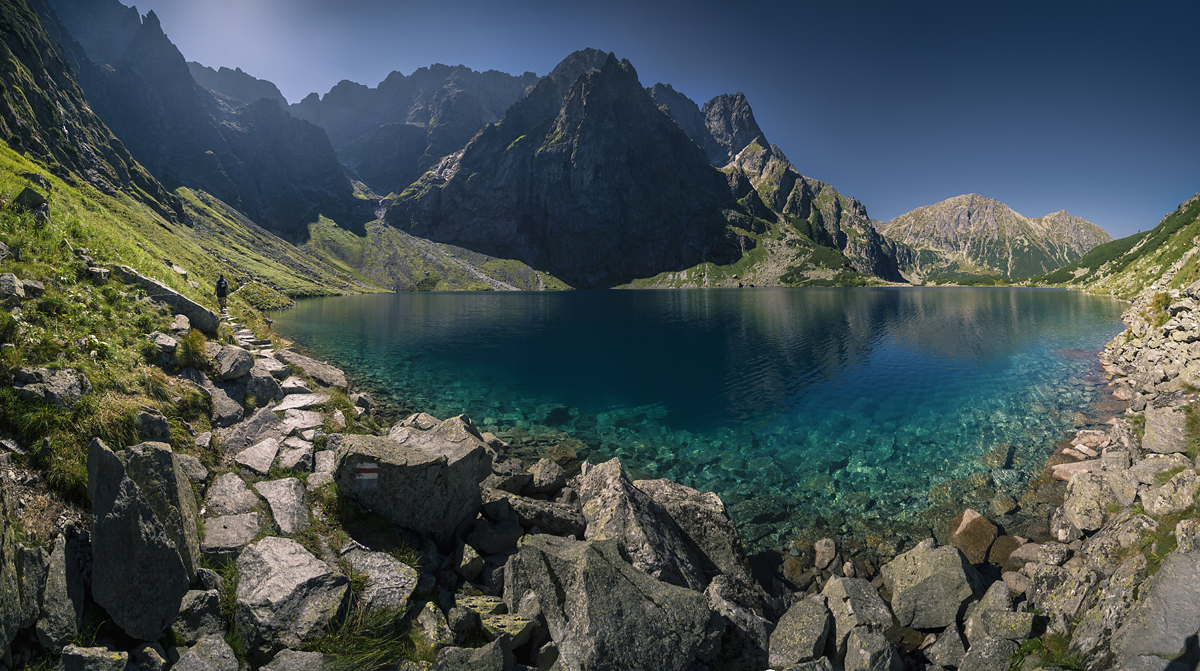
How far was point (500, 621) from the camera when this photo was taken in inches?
336

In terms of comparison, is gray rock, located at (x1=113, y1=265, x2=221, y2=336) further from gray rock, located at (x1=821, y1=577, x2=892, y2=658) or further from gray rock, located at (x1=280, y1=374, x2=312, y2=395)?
gray rock, located at (x1=821, y1=577, x2=892, y2=658)

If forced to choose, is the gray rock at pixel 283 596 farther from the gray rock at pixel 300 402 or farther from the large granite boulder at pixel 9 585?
the gray rock at pixel 300 402

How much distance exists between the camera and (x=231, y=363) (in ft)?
49.0

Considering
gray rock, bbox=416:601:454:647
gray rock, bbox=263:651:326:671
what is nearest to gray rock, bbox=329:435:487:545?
gray rock, bbox=416:601:454:647

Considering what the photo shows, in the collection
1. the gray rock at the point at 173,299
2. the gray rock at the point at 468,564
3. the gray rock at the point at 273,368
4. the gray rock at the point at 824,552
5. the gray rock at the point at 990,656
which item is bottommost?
the gray rock at the point at 824,552

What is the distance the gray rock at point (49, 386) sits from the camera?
27.1ft

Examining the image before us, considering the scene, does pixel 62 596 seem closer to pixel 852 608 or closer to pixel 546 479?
pixel 546 479

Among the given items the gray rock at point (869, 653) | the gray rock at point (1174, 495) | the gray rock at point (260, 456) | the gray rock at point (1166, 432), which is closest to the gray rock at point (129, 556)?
the gray rock at point (260, 456)

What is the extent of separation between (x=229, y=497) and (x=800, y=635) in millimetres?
14073

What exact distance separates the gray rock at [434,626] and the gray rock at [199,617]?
10.4 ft

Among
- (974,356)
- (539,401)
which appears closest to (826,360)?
(974,356)

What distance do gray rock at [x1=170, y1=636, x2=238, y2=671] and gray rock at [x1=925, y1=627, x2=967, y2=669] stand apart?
52.1 ft

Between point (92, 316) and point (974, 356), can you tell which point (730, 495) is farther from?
point (974, 356)

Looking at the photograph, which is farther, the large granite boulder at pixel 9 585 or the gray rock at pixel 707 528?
the gray rock at pixel 707 528
